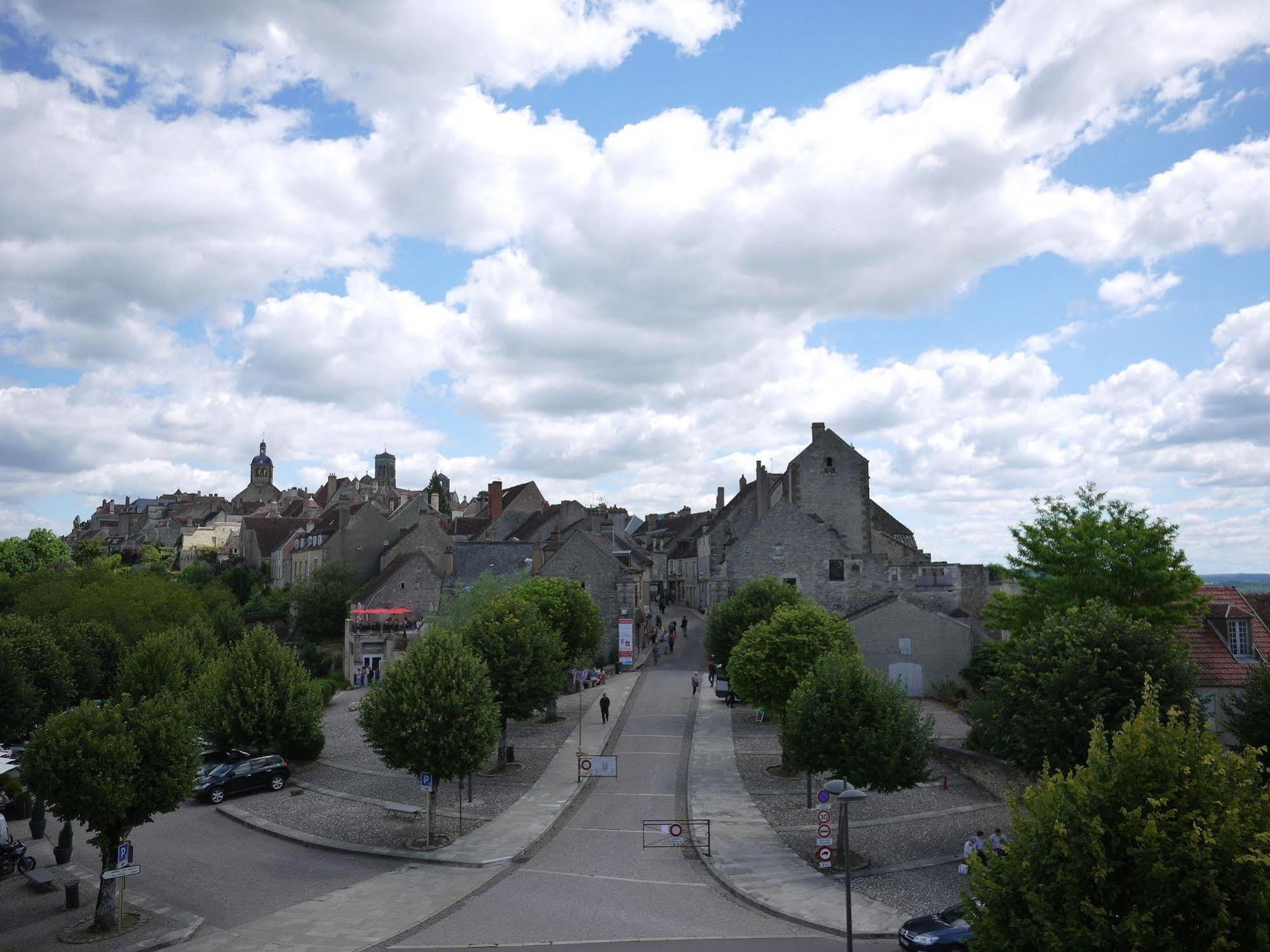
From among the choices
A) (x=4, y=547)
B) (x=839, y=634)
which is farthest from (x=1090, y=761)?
(x=4, y=547)

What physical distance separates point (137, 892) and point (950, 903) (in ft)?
63.3

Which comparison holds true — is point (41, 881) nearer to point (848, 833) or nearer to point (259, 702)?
point (259, 702)

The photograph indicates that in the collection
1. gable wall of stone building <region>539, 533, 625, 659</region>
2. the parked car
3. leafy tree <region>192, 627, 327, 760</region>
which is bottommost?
the parked car

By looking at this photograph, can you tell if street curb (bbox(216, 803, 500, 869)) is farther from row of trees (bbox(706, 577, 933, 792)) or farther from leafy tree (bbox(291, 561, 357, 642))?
leafy tree (bbox(291, 561, 357, 642))

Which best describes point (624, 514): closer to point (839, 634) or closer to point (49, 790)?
point (839, 634)

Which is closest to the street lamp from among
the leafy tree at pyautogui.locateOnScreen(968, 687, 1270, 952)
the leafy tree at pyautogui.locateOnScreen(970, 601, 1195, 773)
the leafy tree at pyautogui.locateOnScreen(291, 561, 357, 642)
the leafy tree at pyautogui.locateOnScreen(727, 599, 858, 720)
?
the leafy tree at pyautogui.locateOnScreen(968, 687, 1270, 952)

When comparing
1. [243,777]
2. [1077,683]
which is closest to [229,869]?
[243,777]

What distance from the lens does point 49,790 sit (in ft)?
63.1

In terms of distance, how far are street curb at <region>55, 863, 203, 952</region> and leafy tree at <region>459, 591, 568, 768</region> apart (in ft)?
44.2

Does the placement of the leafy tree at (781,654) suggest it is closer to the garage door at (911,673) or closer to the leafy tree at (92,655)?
the garage door at (911,673)

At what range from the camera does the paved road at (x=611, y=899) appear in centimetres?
1786

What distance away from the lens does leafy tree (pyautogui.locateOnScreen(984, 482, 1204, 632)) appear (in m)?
30.8

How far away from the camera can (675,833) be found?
22922mm

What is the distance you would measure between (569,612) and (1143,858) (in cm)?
3616
